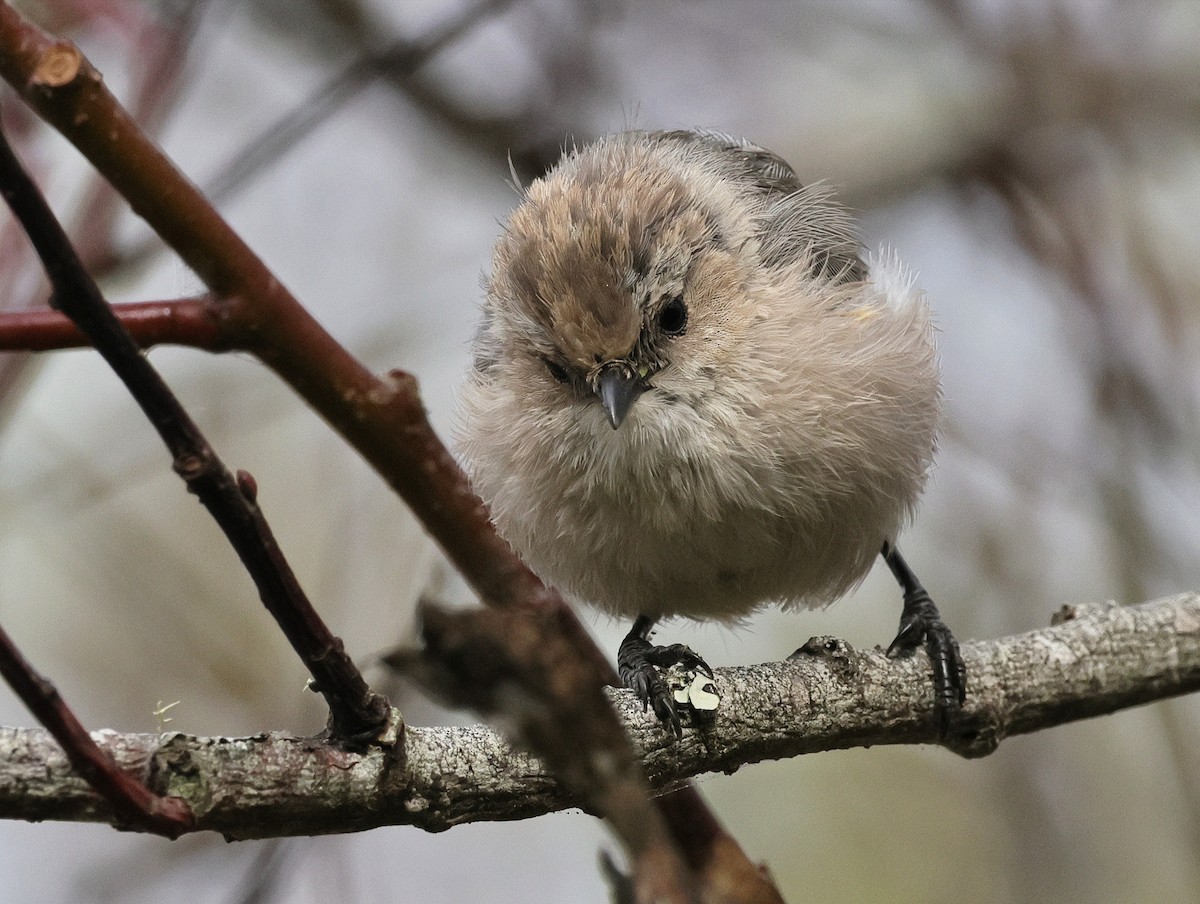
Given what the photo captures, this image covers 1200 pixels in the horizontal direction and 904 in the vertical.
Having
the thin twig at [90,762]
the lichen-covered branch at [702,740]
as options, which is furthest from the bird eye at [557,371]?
the thin twig at [90,762]

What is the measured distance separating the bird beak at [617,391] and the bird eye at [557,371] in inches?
6.0

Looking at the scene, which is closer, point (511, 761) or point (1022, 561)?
point (511, 761)

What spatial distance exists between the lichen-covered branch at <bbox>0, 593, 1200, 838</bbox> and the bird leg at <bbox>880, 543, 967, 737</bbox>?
0.04 meters

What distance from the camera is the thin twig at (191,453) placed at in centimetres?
Result: 122

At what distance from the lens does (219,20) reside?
14.1 feet

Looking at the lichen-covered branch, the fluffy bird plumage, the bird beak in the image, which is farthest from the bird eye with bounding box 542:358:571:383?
the lichen-covered branch

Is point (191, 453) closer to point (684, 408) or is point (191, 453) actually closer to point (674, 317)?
point (684, 408)

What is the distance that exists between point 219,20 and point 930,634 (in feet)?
11.0

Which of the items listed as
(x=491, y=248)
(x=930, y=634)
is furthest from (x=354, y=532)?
(x=930, y=634)

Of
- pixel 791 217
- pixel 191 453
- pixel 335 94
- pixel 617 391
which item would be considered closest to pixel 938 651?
pixel 617 391

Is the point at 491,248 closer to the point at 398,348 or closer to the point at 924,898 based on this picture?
the point at 398,348

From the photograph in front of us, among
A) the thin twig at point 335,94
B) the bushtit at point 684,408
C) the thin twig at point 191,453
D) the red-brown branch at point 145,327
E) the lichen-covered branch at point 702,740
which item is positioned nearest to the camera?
the thin twig at point 191,453

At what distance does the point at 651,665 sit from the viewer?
2.94 metres

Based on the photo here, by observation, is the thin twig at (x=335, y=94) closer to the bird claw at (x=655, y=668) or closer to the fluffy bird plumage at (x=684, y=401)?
the fluffy bird plumage at (x=684, y=401)
